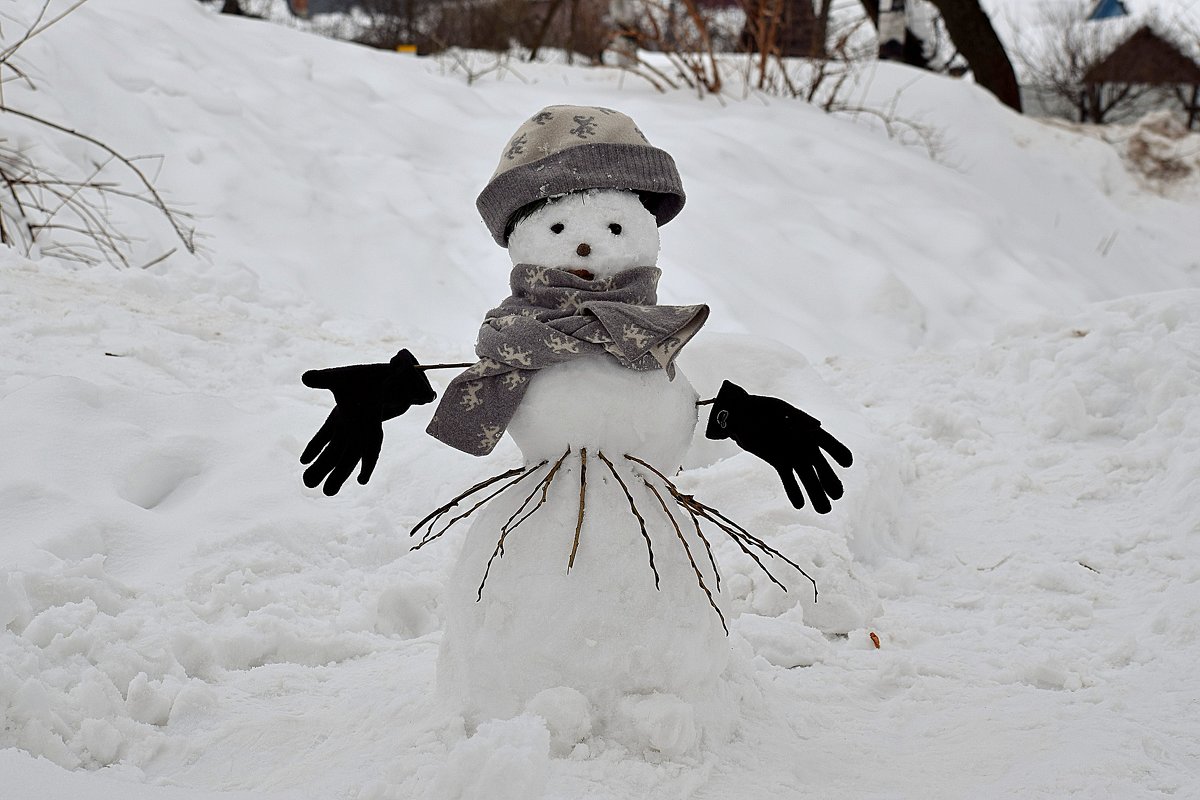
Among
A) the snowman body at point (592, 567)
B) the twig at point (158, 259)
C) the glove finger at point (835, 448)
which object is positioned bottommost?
the twig at point (158, 259)

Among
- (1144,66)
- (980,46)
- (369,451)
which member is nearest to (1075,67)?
(1144,66)

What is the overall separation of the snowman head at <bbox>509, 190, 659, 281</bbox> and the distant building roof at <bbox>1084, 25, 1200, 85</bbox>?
1349cm

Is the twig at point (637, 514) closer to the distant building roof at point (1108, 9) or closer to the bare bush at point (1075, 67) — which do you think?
the bare bush at point (1075, 67)

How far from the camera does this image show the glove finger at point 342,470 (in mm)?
1790

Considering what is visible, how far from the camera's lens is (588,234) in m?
1.79

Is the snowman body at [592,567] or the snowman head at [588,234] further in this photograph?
the snowman head at [588,234]

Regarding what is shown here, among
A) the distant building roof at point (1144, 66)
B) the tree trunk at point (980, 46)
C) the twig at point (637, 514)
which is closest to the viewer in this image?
the twig at point (637, 514)

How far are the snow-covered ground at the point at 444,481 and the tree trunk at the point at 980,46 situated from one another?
3991mm

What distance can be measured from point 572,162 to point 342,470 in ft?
2.14

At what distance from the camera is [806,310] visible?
5.11 m

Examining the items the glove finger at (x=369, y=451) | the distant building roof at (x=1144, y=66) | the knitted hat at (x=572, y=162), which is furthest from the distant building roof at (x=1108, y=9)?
the glove finger at (x=369, y=451)

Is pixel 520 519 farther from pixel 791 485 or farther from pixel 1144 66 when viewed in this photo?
pixel 1144 66

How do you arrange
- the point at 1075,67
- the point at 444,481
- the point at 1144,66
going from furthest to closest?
the point at 1075,67 < the point at 1144,66 < the point at 444,481

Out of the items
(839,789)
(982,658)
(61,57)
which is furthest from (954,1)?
Result: (839,789)
